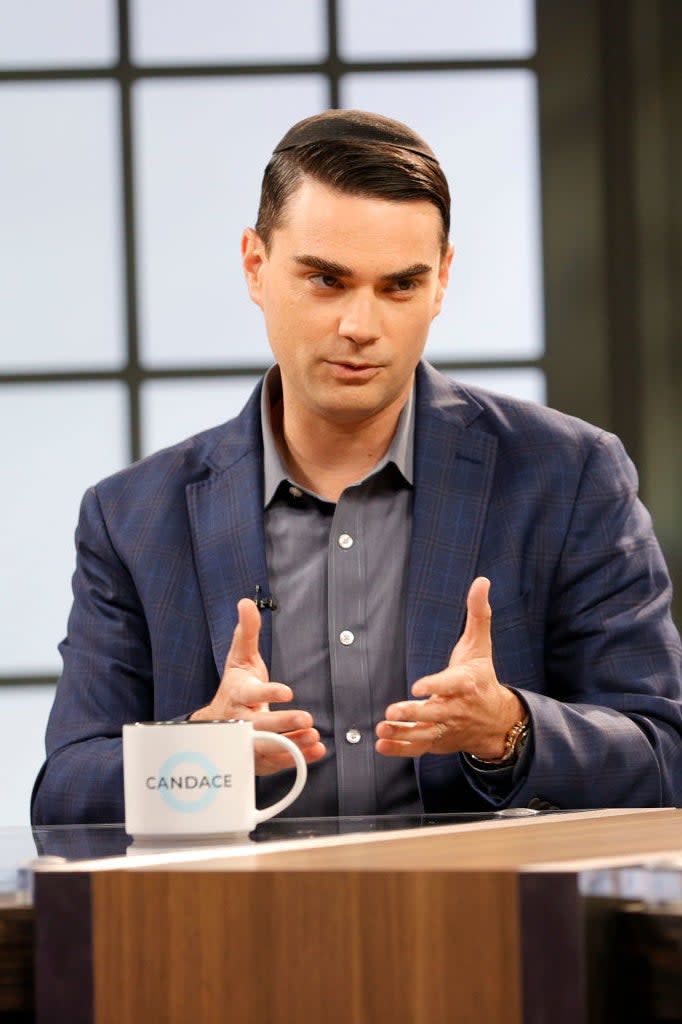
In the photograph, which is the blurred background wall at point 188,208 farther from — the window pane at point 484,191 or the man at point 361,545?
the man at point 361,545

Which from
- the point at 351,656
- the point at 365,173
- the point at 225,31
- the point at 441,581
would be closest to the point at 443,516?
the point at 441,581

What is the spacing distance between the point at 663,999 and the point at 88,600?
122cm

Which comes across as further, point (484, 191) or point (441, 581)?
point (484, 191)

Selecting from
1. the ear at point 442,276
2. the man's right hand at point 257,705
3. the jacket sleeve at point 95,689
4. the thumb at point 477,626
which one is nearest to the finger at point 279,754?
the man's right hand at point 257,705

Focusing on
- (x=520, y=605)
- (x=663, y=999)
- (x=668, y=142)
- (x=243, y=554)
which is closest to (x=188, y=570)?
(x=243, y=554)

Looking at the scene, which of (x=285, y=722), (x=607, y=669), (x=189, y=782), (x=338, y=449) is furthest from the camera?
(x=338, y=449)

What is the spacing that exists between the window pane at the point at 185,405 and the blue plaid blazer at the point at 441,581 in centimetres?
106

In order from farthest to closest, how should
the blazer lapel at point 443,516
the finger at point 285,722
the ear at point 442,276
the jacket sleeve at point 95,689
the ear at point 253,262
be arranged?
the ear at point 253,262 → the ear at point 442,276 → the blazer lapel at point 443,516 → the jacket sleeve at point 95,689 → the finger at point 285,722

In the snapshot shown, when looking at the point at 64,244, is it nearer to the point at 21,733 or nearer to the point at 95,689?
the point at 21,733

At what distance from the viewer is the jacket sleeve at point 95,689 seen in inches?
69.8

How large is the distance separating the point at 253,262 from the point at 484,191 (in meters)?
1.11

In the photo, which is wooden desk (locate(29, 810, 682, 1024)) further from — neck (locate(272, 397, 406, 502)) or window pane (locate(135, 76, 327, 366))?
window pane (locate(135, 76, 327, 366))

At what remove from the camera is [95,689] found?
6.40ft

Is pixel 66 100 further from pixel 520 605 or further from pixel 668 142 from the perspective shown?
pixel 520 605
